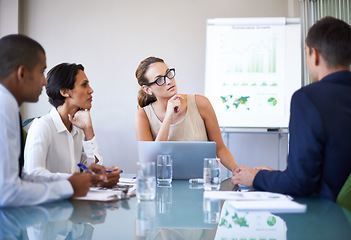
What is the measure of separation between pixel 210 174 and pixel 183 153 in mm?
301

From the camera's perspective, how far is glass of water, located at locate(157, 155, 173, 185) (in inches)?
71.3

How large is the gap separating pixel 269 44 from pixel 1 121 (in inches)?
137

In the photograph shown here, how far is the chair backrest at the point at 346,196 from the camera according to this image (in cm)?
130

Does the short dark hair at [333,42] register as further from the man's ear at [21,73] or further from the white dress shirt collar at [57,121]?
the white dress shirt collar at [57,121]

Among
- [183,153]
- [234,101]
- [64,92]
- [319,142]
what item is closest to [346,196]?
[319,142]

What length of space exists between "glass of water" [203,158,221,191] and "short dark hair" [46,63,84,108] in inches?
40.5

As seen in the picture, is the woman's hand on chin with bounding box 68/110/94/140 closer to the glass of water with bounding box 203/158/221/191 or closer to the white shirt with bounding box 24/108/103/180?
the white shirt with bounding box 24/108/103/180

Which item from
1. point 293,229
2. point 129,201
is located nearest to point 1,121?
point 129,201

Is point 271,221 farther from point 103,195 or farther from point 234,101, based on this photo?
point 234,101

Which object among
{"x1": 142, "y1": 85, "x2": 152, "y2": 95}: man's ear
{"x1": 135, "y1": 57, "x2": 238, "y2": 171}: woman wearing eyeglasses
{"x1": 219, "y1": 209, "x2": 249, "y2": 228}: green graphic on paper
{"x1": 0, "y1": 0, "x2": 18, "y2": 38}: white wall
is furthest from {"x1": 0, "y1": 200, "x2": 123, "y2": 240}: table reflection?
{"x1": 0, "y1": 0, "x2": 18, "y2": 38}: white wall

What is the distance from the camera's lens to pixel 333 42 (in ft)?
4.92

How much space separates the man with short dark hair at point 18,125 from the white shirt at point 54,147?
35 centimetres

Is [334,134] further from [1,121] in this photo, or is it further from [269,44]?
[269,44]

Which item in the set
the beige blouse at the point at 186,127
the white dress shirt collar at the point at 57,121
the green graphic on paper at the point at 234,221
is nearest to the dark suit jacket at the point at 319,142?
the green graphic on paper at the point at 234,221
